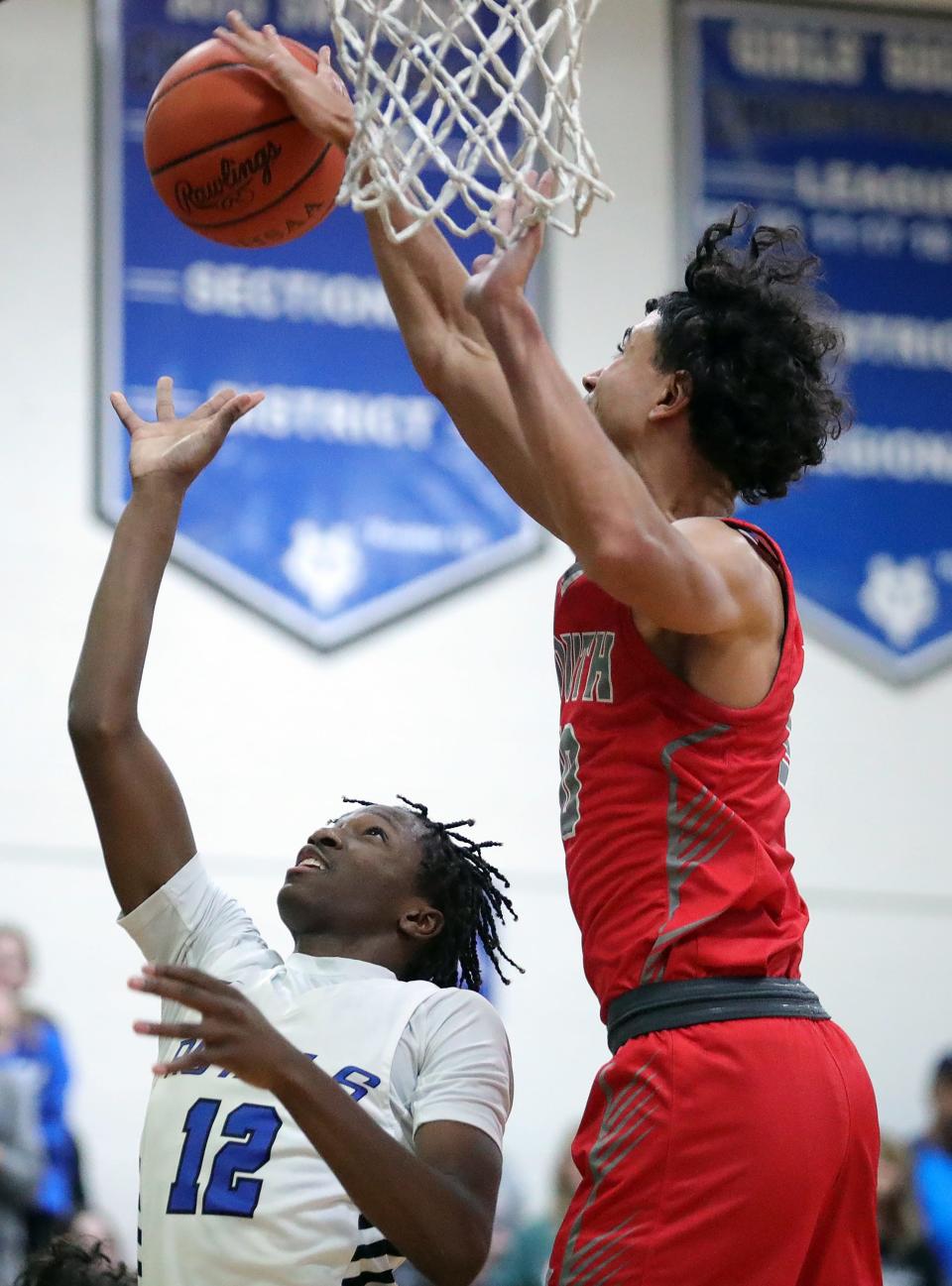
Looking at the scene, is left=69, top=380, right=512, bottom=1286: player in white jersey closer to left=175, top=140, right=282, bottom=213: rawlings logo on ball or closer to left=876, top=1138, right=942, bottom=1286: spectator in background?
left=175, top=140, right=282, bottom=213: rawlings logo on ball

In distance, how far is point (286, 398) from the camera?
7047 mm

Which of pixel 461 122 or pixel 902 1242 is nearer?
pixel 461 122

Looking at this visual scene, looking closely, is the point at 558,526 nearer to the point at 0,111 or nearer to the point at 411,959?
the point at 411,959

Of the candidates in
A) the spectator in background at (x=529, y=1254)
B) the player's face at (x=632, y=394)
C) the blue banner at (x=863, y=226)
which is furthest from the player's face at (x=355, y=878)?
the blue banner at (x=863, y=226)

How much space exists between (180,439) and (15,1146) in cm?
342

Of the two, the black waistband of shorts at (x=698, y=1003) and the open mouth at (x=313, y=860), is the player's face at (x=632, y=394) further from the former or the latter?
the open mouth at (x=313, y=860)

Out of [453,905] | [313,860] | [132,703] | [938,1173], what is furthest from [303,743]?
[132,703]

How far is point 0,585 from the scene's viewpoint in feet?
21.8

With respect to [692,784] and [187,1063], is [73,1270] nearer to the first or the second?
[187,1063]

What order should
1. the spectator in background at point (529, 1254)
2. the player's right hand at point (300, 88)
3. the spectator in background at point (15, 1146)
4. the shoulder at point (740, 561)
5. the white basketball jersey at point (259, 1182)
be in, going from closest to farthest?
the shoulder at point (740, 561) → the white basketball jersey at point (259, 1182) → the player's right hand at point (300, 88) → the spectator in background at point (15, 1146) → the spectator in background at point (529, 1254)

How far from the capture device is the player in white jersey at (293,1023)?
2434 mm

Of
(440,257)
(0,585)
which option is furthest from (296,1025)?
(0,585)

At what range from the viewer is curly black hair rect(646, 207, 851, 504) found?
2613mm

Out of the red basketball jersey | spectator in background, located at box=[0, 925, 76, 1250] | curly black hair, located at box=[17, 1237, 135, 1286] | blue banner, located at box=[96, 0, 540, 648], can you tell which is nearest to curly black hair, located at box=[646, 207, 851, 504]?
the red basketball jersey
